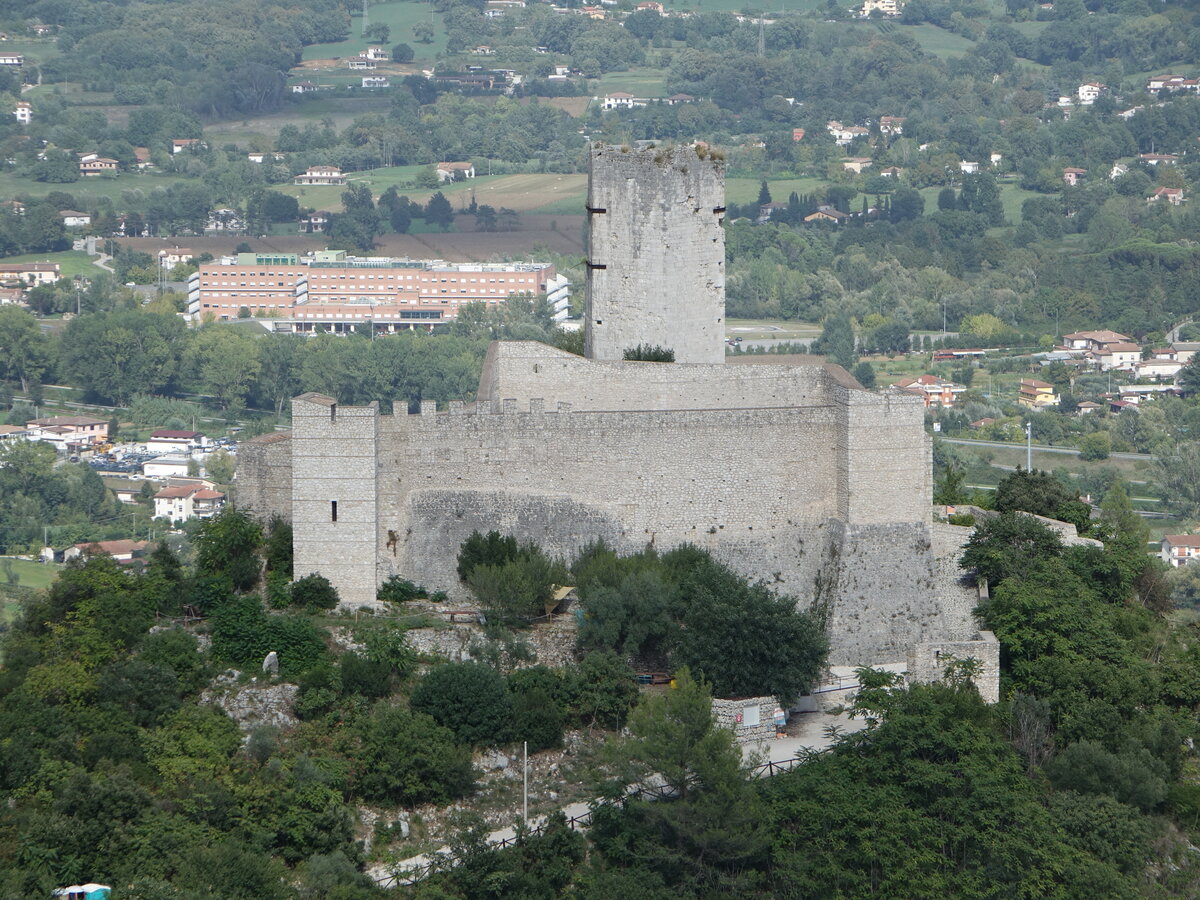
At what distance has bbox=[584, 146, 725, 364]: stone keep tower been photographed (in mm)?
36406

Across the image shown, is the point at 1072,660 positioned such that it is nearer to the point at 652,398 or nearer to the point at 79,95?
the point at 652,398

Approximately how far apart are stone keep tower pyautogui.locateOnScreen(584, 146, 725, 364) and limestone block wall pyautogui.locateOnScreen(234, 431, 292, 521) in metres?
6.00

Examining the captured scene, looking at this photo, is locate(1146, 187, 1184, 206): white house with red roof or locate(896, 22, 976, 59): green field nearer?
locate(1146, 187, 1184, 206): white house with red roof

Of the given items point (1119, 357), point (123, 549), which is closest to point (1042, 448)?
point (1119, 357)

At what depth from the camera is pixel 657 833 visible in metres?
28.9

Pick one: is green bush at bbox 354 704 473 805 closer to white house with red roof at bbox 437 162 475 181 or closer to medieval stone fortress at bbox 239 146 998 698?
medieval stone fortress at bbox 239 146 998 698

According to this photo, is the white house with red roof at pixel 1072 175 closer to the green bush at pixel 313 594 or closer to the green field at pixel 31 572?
the green field at pixel 31 572

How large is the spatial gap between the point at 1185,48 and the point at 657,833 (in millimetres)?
163348

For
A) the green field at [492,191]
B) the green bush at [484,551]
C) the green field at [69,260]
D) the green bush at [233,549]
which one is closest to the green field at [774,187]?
the green field at [492,191]

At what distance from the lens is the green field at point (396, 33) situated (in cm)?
18638

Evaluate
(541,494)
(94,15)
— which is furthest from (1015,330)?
(94,15)

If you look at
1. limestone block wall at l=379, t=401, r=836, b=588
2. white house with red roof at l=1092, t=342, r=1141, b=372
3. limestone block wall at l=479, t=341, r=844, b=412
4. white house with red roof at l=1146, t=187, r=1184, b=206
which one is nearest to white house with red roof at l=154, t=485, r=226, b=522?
white house with red roof at l=1092, t=342, r=1141, b=372

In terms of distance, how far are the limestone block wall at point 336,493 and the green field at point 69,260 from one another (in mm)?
97366

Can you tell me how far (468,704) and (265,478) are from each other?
531cm
